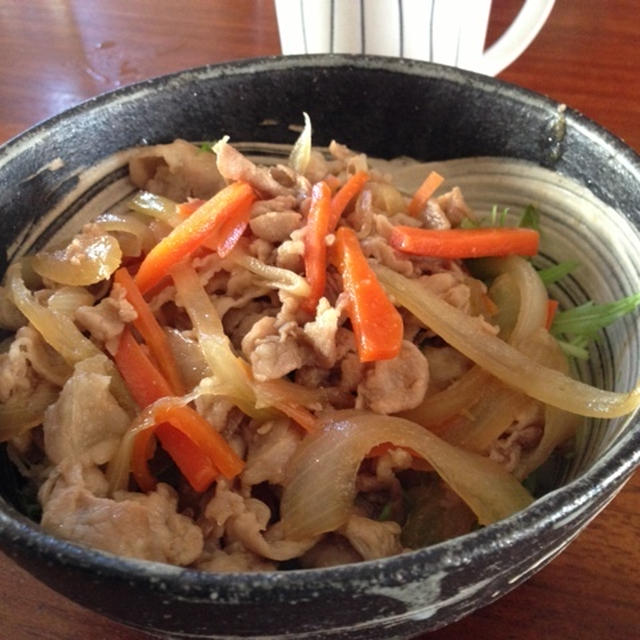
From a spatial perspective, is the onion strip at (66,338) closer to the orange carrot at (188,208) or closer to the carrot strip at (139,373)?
the carrot strip at (139,373)

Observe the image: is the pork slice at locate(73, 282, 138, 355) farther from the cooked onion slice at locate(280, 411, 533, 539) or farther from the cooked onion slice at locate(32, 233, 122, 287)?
the cooked onion slice at locate(280, 411, 533, 539)

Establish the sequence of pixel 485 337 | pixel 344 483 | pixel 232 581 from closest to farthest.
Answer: pixel 232 581 < pixel 344 483 < pixel 485 337

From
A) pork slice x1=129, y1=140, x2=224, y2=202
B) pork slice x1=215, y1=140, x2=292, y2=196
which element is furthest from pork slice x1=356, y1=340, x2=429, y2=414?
pork slice x1=129, y1=140, x2=224, y2=202

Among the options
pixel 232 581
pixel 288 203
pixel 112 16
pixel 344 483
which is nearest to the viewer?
pixel 232 581

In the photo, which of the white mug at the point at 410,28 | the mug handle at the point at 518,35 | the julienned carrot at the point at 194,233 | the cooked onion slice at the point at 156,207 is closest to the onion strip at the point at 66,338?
the julienned carrot at the point at 194,233

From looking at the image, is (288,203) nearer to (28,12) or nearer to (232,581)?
(232,581)

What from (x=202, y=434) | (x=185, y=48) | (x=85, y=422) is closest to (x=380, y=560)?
(x=202, y=434)

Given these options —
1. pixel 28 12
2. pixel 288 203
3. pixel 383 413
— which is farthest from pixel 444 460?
pixel 28 12

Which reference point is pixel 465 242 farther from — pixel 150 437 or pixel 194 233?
pixel 150 437
